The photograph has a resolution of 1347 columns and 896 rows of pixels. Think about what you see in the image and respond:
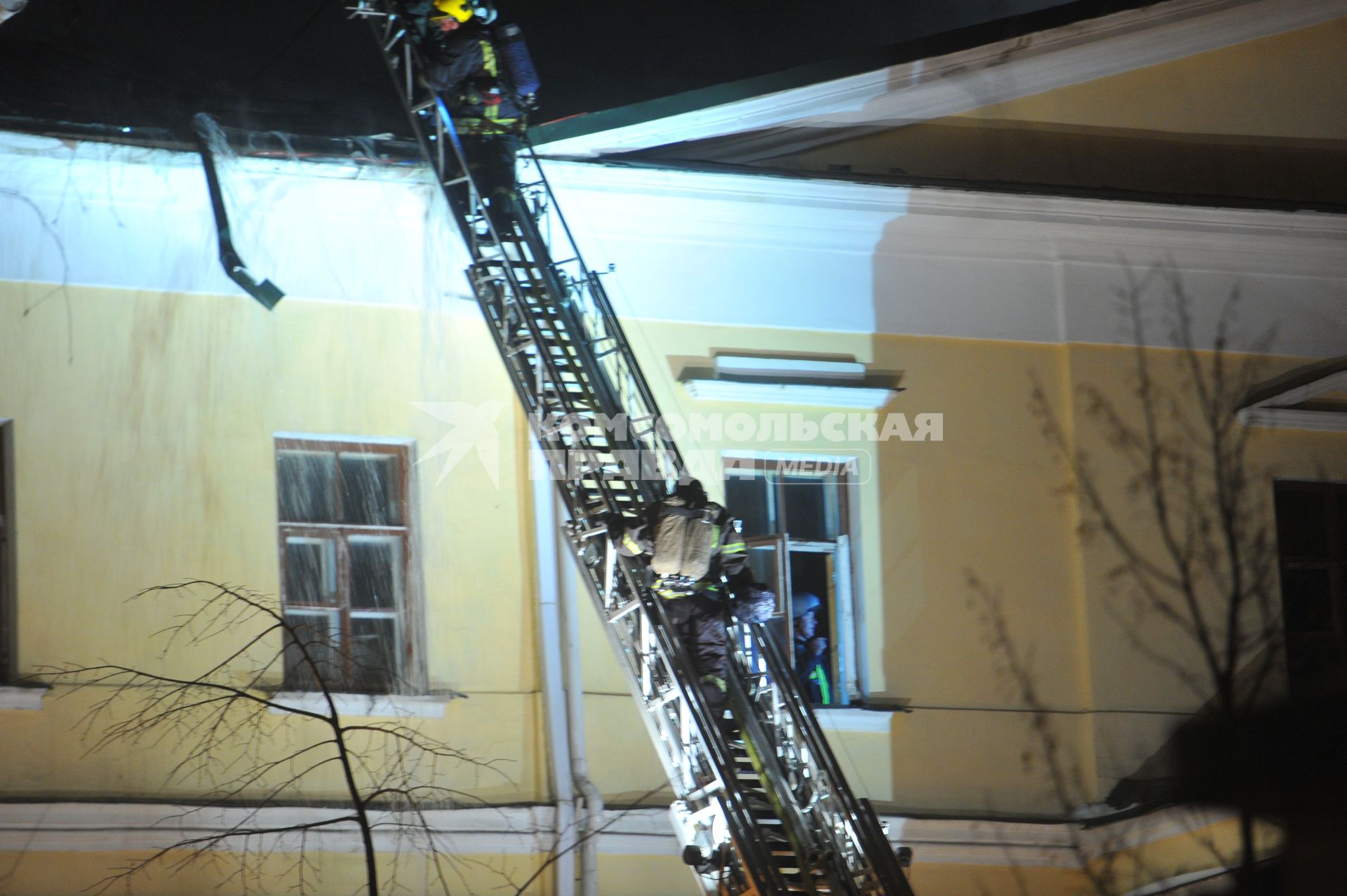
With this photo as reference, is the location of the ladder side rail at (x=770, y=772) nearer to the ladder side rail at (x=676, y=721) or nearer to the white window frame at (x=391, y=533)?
the ladder side rail at (x=676, y=721)

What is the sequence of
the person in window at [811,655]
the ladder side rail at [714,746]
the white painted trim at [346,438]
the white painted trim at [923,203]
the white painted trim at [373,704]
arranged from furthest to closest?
the person in window at [811,655] < the white painted trim at [923,203] < the white painted trim at [346,438] < the white painted trim at [373,704] < the ladder side rail at [714,746]

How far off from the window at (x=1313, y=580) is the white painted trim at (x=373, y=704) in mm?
5855

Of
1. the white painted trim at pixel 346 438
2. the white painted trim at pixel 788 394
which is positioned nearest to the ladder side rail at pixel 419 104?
the white painted trim at pixel 346 438

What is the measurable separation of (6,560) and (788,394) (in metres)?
4.99

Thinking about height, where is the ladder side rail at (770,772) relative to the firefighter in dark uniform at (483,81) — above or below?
below

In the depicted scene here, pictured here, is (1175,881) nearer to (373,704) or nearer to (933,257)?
(933,257)

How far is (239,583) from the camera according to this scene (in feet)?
29.3

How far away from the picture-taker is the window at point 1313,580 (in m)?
10.2

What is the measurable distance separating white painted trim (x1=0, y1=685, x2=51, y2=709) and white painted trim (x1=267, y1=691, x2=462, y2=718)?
4.25ft

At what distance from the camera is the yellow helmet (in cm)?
946

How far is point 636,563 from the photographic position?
314 inches

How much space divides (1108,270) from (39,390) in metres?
7.22

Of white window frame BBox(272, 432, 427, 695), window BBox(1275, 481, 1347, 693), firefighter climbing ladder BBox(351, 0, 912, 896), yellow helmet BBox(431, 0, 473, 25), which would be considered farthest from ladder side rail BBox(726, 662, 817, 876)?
yellow helmet BBox(431, 0, 473, 25)

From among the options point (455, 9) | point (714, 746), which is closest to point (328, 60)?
point (455, 9)
